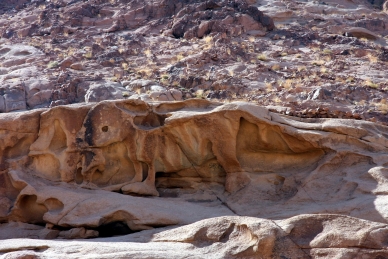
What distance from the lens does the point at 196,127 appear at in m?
8.75

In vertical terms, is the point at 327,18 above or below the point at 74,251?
below

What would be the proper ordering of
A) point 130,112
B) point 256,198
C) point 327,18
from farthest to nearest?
point 327,18
point 130,112
point 256,198

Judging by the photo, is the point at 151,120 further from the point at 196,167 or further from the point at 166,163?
the point at 196,167

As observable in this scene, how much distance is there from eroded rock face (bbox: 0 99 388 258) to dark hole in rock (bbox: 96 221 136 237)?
0.05ft

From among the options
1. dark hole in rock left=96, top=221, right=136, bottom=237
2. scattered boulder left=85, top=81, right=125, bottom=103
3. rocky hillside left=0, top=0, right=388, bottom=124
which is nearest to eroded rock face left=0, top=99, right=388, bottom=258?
dark hole in rock left=96, top=221, right=136, bottom=237

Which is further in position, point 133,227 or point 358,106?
point 358,106

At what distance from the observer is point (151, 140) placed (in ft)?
29.0

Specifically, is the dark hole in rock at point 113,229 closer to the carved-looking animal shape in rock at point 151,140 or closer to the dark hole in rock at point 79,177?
the carved-looking animal shape in rock at point 151,140

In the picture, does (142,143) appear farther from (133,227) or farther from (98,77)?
(98,77)

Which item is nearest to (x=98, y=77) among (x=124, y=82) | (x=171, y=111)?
(x=124, y=82)

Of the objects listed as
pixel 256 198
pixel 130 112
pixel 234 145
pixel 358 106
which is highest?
pixel 130 112

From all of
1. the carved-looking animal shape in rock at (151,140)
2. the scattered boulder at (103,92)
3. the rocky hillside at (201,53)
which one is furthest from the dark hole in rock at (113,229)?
the scattered boulder at (103,92)

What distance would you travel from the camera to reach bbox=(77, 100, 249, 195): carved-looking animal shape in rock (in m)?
8.62

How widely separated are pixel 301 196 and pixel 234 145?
1.45 m
